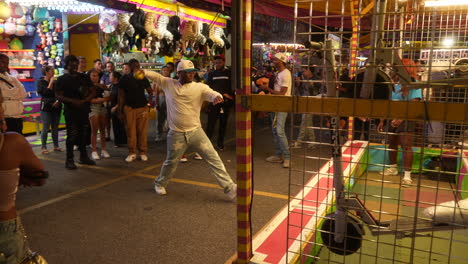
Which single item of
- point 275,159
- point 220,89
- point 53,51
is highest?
point 53,51

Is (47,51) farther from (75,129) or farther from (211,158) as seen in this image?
(211,158)

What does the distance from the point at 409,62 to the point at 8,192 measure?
9.35 ft

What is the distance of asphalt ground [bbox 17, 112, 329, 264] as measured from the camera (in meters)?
3.52

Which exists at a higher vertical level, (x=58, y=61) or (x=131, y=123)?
(x=58, y=61)

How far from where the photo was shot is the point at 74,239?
3.79 metres

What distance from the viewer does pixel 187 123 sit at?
4.86m

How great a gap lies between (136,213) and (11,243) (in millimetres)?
2437

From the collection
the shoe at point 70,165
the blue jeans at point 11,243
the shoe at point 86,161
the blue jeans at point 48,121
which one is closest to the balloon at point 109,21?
the blue jeans at point 48,121

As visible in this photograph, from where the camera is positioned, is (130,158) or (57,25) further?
(57,25)

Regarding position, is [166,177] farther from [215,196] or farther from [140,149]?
[140,149]

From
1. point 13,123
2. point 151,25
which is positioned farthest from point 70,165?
point 151,25

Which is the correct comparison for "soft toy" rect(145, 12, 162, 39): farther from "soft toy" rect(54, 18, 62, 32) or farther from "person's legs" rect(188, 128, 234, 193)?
"soft toy" rect(54, 18, 62, 32)

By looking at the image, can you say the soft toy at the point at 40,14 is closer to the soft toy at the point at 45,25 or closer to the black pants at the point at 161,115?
the soft toy at the point at 45,25

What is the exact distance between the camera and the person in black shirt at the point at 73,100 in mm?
6219
